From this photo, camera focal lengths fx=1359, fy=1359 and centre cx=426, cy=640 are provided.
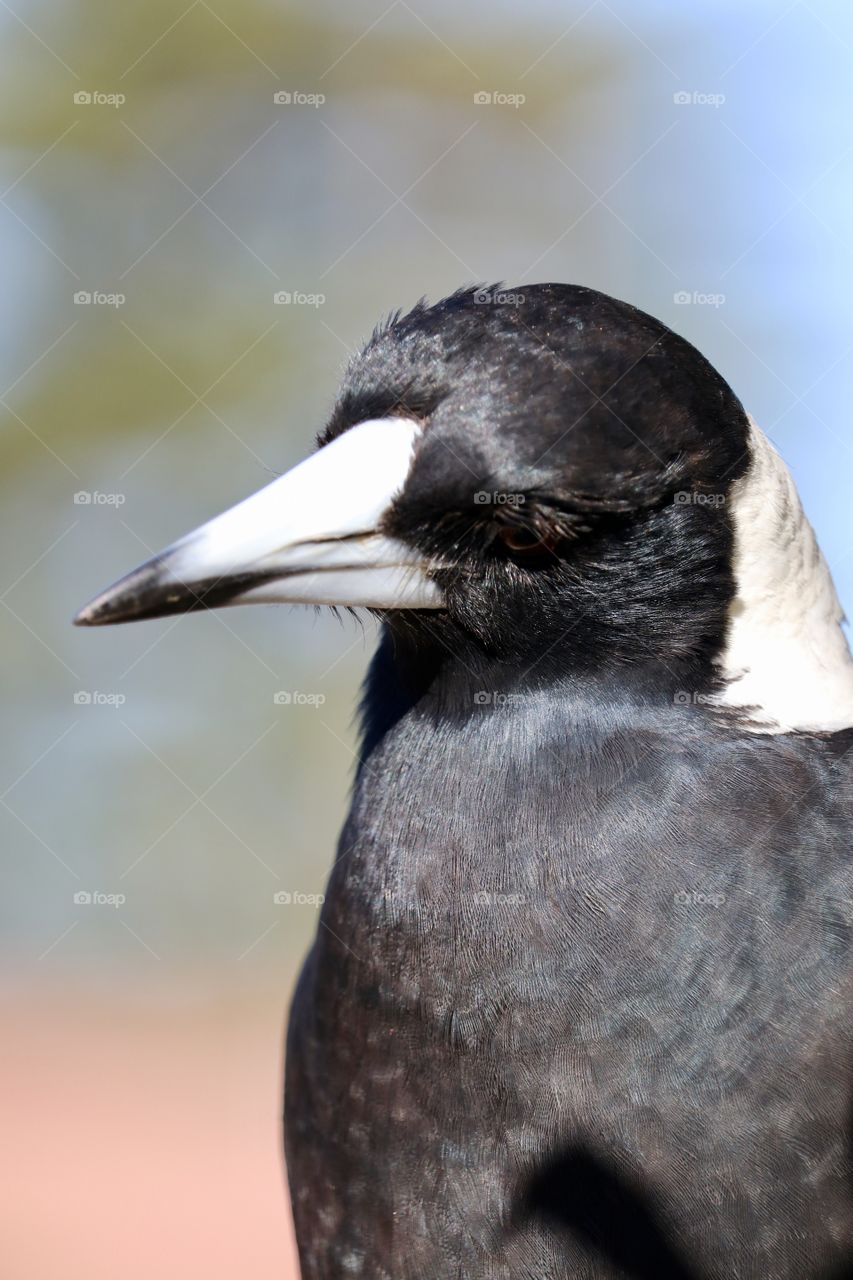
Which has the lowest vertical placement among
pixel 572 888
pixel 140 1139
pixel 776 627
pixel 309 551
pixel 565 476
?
pixel 140 1139

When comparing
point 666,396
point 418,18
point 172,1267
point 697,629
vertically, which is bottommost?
point 172,1267

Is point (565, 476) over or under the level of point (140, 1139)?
over

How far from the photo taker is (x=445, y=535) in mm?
2164

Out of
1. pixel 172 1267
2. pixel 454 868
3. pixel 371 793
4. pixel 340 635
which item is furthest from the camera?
pixel 340 635

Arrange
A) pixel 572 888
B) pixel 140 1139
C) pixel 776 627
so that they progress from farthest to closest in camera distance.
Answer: pixel 140 1139 → pixel 776 627 → pixel 572 888

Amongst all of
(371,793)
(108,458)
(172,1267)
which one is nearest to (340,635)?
(108,458)

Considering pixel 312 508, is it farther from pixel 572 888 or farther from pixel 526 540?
pixel 572 888

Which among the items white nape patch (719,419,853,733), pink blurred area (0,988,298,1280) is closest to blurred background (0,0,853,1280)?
pink blurred area (0,988,298,1280)

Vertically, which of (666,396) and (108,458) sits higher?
(108,458)

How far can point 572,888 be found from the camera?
2041 millimetres

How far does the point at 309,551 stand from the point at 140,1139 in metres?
10.1

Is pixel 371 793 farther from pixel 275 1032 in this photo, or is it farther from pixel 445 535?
pixel 275 1032

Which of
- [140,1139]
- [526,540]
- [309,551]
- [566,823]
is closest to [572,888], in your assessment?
[566,823]

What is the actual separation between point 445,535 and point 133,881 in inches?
462
